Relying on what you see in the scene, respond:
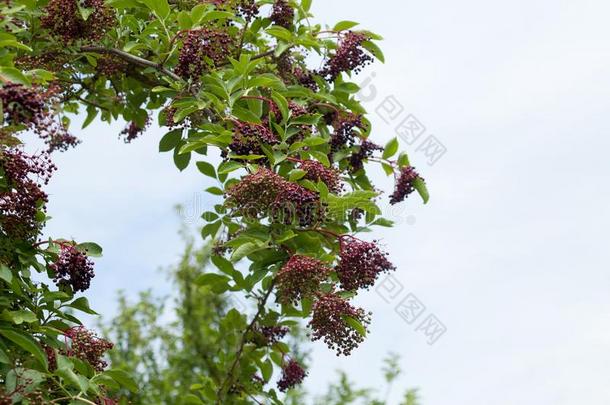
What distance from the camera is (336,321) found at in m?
3.21

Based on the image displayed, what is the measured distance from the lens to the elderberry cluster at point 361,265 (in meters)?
3.34

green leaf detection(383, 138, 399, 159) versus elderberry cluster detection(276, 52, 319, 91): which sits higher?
elderberry cluster detection(276, 52, 319, 91)

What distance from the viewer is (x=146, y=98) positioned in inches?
208

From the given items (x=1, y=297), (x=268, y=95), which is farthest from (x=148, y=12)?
(x=1, y=297)

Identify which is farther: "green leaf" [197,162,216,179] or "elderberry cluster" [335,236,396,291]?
"green leaf" [197,162,216,179]

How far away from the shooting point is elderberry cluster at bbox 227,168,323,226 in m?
3.16

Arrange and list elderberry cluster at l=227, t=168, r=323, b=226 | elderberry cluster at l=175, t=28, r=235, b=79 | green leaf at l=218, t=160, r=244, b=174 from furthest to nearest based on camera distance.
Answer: elderberry cluster at l=175, t=28, r=235, b=79
green leaf at l=218, t=160, r=244, b=174
elderberry cluster at l=227, t=168, r=323, b=226

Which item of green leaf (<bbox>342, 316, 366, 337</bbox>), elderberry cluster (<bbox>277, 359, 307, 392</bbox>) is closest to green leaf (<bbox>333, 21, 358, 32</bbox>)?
green leaf (<bbox>342, 316, 366, 337</bbox>)

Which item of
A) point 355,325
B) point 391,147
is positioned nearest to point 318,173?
point 355,325

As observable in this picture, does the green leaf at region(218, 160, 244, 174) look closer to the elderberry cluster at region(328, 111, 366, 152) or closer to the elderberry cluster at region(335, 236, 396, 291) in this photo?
the elderberry cluster at region(335, 236, 396, 291)

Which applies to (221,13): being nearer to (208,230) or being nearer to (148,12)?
(148,12)

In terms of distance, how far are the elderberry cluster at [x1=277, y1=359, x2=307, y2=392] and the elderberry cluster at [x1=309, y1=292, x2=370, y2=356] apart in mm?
1603

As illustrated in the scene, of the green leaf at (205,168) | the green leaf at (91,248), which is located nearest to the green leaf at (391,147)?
the green leaf at (205,168)

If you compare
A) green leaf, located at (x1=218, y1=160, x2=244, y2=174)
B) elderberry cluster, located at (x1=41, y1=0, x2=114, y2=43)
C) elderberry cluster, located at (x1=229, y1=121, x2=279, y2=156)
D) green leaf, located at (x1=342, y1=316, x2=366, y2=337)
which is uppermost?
elderberry cluster, located at (x1=41, y1=0, x2=114, y2=43)
